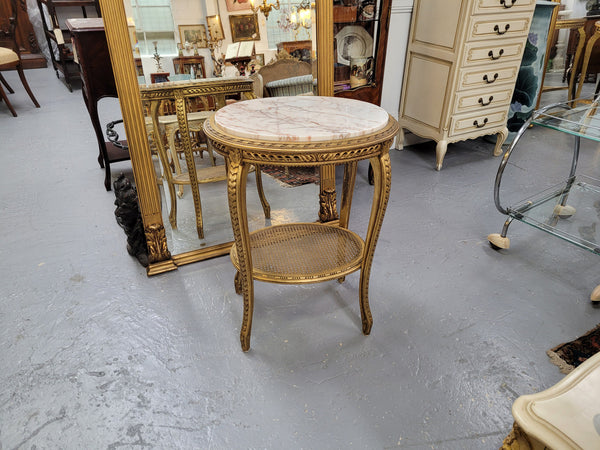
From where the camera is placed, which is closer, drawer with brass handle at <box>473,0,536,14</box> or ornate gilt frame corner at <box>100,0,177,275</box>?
ornate gilt frame corner at <box>100,0,177,275</box>

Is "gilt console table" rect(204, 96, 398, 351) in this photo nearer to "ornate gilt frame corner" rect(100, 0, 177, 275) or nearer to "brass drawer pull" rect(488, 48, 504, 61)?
"ornate gilt frame corner" rect(100, 0, 177, 275)

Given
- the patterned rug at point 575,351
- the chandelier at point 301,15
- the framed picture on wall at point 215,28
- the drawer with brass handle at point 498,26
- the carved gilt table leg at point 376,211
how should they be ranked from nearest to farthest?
1. the carved gilt table leg at point 376,211
2. the patterned rug at point 575,351
3. the framed picture on wall at point 215,28
4. the chandelier at point 301,15
5. the drawer with brass handle at point 498,26

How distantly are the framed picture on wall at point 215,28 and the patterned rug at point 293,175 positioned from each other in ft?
2.53

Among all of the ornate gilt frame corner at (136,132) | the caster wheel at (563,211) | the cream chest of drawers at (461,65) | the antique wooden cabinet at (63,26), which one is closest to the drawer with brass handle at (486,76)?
the cream chest of drawers at (461,65)

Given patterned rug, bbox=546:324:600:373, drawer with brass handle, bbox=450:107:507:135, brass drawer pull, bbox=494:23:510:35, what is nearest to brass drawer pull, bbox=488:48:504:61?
brass drawer pull, bbox=494:23:510:35

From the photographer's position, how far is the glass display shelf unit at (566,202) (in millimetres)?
2023

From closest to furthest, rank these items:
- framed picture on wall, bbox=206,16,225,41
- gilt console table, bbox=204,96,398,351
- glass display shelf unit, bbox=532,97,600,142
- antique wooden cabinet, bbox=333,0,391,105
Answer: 1. gilt console table, bbox=204,96,398,351
2. glass display shelf unit, bbox=532,97,600,142
3. framed picture on wall, bbox=206,16,225,41
4. antique wooden cabinet, bbox=333,0,391,105

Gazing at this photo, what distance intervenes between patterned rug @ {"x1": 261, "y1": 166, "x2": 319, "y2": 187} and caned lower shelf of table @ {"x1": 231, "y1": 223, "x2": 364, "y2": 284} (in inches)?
24.1

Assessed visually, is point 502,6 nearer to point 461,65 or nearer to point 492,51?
point 492,51

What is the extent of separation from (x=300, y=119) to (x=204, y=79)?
81 centimetres

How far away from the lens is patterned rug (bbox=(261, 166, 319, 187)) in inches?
102

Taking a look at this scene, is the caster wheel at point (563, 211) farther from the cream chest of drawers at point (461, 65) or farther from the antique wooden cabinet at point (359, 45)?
the antique wooden cabinet at point (359, 45)

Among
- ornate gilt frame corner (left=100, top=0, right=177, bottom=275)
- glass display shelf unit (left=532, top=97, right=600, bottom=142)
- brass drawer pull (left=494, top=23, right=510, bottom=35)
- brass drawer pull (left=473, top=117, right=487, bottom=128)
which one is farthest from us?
brass drawer pull (left=473, top=117, right=487, bottom=128)

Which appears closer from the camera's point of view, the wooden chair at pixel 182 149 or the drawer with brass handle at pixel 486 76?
the wooden chair at pixel 182 149
